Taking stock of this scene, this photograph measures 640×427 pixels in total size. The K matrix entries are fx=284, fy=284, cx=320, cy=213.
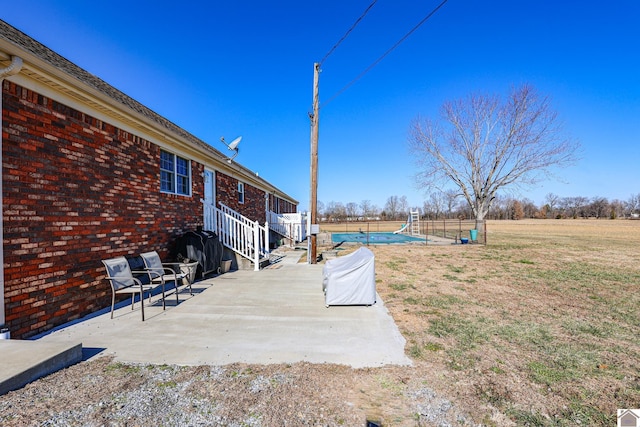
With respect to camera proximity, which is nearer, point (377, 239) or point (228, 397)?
point (228, 397)

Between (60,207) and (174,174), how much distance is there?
3.46 m

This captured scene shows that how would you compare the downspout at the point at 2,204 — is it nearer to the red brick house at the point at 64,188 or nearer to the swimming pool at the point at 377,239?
the red brick house at the point at 64,188

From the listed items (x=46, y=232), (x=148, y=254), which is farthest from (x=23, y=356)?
(x=148, y=254)

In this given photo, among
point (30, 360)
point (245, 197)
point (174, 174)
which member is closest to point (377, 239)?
point (245, 197)

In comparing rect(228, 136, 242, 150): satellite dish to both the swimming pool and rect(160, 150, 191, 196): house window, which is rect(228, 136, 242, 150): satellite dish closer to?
rect(160, 150, 191, 196): house window

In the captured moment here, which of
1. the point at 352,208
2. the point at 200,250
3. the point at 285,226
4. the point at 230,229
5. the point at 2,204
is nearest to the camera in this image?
the point at 2,204

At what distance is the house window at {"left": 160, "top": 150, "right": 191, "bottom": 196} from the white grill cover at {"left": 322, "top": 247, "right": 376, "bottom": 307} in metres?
4.85

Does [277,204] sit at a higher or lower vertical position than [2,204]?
higher

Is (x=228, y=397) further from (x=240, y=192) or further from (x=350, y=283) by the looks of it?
(x=240, y=192)

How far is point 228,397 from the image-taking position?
248 cm

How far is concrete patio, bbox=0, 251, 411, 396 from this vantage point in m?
3.17

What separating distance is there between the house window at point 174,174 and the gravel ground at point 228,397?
202 inches

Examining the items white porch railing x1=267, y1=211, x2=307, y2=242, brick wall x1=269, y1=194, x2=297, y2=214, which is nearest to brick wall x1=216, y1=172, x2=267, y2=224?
white porch railing x1=267, y1=211, x2=307, y2=242

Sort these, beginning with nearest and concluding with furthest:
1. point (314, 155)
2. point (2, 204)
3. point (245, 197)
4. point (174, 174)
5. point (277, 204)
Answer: point (2, 204), point (174, 174), point (314, 155), point (245, 197), point (277, 204)
